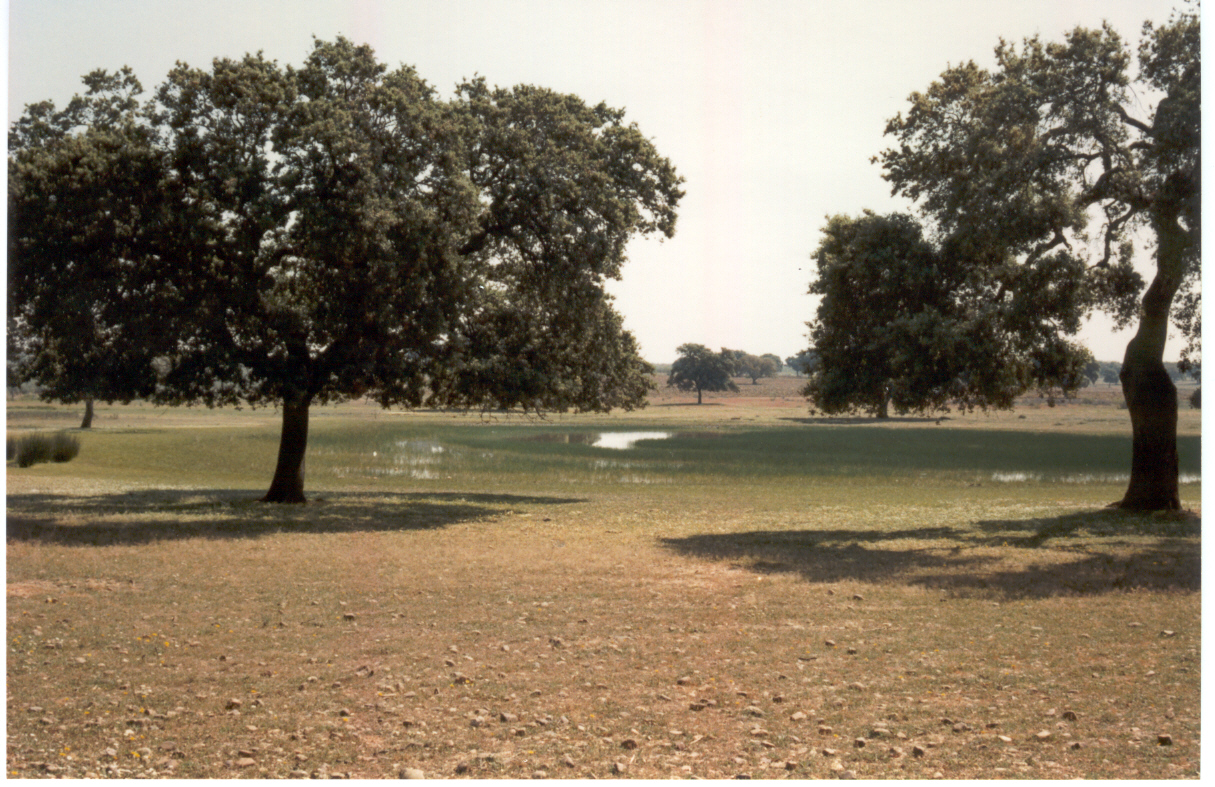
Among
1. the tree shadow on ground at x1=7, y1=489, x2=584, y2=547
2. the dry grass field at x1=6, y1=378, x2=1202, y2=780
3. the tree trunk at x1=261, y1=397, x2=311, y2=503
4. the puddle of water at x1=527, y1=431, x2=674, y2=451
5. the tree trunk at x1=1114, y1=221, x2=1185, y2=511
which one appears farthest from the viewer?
the puddle of water at x1=527, y1=431, x2=674, y2=451

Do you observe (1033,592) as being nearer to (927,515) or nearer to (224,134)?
(927,515)

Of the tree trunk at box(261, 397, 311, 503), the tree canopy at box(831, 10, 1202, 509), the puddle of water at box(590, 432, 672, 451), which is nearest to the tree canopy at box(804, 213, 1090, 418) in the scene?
the tree canopy at box(831, 10, 1202, 509)

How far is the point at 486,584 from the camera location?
1388 cm

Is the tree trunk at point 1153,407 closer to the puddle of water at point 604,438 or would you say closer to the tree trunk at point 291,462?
the tree trunk at point 291,462

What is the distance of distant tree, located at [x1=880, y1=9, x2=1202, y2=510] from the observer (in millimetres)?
19266

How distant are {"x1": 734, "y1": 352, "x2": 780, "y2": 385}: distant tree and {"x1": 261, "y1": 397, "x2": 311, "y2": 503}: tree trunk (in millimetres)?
95743

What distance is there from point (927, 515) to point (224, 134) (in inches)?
773

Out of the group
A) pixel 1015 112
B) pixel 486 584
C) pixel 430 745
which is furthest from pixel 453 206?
pixel 430 745

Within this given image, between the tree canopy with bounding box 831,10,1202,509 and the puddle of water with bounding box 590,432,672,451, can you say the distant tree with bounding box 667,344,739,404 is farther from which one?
the tree canopy with bounding box 831,10,1202,509

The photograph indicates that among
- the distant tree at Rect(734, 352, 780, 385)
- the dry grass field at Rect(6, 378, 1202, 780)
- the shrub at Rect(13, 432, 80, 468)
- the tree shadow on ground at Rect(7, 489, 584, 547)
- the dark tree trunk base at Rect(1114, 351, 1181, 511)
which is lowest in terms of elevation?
the shrub at Rect(13, 432, 80, 468)

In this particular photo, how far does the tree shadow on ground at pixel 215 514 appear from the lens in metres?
19.1

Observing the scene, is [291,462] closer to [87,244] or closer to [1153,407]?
[87,244]

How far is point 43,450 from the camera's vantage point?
46375 mm

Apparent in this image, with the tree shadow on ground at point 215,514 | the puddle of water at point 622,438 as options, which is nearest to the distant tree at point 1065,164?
the tree shadow on ground at point 215,514
